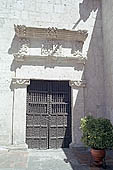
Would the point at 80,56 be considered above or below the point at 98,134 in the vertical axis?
above

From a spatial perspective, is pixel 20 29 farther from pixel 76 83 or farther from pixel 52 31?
pixel 76 83

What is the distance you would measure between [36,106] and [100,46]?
3.30 meters

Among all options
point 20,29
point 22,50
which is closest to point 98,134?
point 22,50

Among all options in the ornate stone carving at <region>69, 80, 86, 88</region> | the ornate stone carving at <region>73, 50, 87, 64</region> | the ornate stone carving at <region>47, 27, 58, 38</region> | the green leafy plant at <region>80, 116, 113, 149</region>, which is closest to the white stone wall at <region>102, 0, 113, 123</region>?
the ornate stone carving at <region>73, 50, 87, 64</region>

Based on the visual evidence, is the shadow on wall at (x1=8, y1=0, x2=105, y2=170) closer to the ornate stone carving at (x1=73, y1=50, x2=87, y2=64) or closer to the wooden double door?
the ornate stone carving at (x1=73, y1=50, x2=87, y2=64)

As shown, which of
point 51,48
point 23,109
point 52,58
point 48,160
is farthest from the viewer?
point 51,48

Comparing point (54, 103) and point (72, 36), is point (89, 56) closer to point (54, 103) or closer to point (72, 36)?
point (72, 36)

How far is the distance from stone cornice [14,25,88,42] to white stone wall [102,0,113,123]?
79 cm

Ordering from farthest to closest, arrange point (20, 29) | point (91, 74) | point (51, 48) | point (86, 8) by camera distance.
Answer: point (86, 8) < point (91, 74) < point (51, 48) < point (20, 29)

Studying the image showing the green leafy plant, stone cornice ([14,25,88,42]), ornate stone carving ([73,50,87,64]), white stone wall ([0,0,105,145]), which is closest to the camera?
the green leafy plant

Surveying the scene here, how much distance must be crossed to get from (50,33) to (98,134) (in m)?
3.93

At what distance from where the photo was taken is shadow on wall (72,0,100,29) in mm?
7504

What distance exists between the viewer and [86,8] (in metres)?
7.55

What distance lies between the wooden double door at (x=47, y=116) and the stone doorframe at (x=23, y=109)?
211 millimetres
